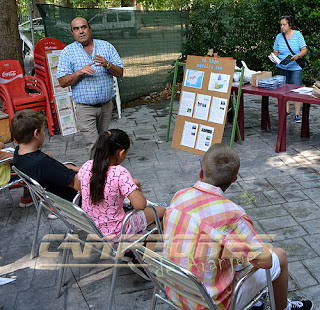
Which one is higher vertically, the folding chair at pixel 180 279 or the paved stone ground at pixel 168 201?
the folding chair at pixel 180 279

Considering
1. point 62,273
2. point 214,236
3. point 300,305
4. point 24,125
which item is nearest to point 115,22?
point 24,125

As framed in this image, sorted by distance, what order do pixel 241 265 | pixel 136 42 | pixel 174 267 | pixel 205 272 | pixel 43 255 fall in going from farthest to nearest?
1. pixel 136 42
2. pixel 43 255
3. pixel 241 265
4. pixel 205 272
5. pixel 174 267

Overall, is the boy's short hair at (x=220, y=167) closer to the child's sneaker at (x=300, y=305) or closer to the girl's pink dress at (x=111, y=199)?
the girl's pink dress at (x=111, y=199)

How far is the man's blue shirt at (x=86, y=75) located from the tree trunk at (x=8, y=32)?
118 inches

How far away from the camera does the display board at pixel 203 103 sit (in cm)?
537

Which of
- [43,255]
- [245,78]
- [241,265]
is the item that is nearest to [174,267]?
[241,265]

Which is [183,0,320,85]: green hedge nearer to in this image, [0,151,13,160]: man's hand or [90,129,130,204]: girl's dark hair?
[0,151,13,160]: man's hand

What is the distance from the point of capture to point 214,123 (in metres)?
5.50

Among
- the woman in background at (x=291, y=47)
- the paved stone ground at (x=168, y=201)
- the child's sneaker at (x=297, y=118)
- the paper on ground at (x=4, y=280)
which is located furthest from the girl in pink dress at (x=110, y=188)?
the child's sneaker at (x=297, y=118)

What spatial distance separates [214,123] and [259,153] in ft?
2.44

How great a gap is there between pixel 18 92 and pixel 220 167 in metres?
5.67

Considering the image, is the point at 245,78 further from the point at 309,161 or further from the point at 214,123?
the point at 309,161

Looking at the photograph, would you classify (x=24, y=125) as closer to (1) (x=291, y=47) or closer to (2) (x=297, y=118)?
(1) (x=291, y=47)

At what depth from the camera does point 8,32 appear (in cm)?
719
